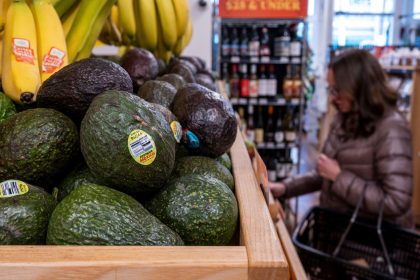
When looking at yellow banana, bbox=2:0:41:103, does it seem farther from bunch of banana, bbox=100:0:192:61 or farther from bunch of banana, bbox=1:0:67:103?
bunch of banana, bbox=100:0:192:61

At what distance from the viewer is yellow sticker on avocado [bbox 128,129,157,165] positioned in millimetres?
674

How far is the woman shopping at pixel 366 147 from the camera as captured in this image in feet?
7.23

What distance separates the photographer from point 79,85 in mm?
803

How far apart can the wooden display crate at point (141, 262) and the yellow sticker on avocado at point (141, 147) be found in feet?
0.54

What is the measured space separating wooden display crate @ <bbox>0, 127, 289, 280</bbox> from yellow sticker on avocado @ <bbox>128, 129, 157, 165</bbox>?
0.16m

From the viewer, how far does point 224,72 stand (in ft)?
15.0

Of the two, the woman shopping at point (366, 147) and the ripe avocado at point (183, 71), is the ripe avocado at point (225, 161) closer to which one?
the ripe avocado at point (183, 71)

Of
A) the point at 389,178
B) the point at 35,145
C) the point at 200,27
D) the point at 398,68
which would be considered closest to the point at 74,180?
the point at 35,145

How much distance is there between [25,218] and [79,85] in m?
0.26

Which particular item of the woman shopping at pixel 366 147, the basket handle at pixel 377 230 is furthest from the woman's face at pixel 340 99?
the basket handle at pixel 377 230

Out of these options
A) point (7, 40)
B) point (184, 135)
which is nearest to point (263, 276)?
point (184, 135)

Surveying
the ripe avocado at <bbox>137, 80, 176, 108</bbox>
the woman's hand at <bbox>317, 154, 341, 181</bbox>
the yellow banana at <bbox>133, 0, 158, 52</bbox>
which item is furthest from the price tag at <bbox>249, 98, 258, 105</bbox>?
the ripe avocado at <bbox>137, 80, 176, 108</bbox>

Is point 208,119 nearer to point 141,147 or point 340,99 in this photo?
point 141,147

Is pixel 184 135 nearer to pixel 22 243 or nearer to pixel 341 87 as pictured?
pixel 22 243
